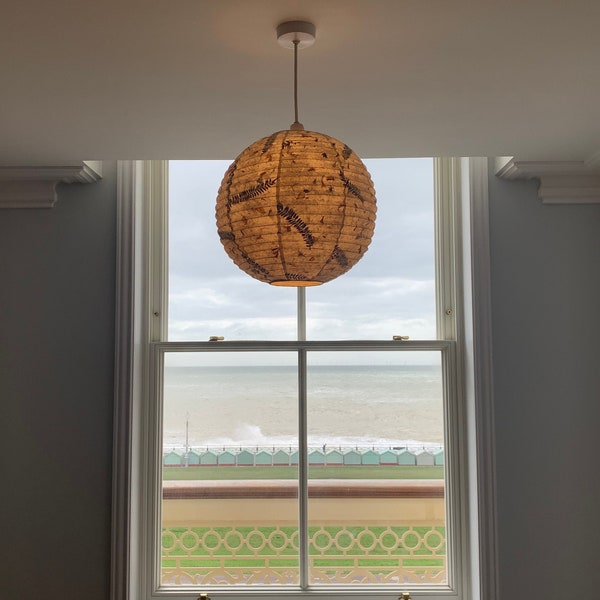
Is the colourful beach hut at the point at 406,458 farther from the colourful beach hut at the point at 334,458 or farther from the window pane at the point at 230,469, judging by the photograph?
the window pane at the point at 230,469

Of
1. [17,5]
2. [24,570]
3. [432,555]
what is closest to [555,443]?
[432,555]

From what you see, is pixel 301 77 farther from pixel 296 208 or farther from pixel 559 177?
pixel 559 177

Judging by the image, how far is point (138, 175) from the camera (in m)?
3.21

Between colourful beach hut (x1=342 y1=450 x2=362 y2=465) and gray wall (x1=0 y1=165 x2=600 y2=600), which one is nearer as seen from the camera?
gray wall (x1=0 y1=165 x2=600 y2=600)

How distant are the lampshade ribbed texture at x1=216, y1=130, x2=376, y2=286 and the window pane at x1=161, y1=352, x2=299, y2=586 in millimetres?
1777

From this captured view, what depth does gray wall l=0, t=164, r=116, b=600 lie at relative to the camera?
3.02 meters

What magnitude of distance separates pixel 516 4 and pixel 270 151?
736 millimetres

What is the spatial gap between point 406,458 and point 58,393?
5.59ft

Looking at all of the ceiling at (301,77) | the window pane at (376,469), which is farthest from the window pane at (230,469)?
the ceiling at (301,77)

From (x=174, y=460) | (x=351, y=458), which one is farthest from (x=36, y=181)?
(x=351, y=458)

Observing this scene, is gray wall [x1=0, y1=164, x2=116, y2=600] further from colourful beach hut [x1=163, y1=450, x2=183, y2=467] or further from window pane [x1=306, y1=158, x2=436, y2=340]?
window pane [x1=306, y1=158, x2=436, y2=340]

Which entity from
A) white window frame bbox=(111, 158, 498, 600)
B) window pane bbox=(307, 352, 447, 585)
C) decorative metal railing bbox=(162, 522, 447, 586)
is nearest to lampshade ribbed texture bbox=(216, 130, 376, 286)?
white window frame bbox=(111, 158, 498, 600)

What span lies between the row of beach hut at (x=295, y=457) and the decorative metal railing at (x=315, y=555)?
31cm

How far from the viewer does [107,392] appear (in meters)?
3.08
